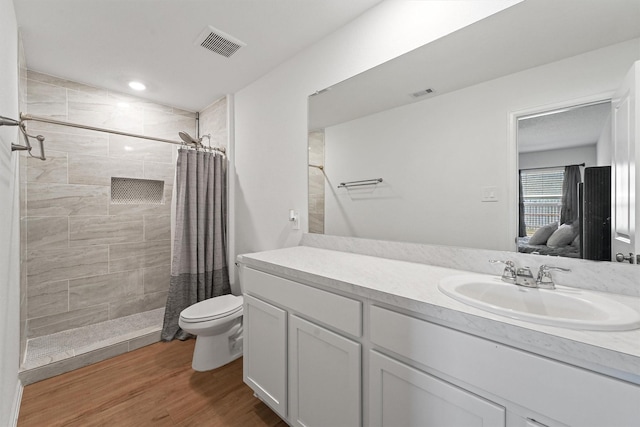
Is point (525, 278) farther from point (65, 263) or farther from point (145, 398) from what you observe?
point (65, 263)

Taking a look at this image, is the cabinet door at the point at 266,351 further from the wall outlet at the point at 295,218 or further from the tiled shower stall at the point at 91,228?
the tiled shower stall at the point at 91,228

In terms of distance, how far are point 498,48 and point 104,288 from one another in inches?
138

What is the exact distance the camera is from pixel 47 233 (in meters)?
2.28

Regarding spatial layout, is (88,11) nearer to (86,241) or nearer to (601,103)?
(86,241)

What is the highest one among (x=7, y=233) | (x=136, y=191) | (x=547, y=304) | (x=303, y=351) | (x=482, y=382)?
(x=136, y=191)

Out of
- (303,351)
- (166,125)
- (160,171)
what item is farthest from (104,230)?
(303,351)

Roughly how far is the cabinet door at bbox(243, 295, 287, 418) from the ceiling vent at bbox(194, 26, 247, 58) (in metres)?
1.73

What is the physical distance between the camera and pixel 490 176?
1.18 m

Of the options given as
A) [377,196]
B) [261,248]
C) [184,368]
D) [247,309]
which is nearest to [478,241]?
[377,196]

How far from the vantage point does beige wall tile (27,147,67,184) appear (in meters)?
2.21

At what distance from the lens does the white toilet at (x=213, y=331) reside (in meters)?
1.86

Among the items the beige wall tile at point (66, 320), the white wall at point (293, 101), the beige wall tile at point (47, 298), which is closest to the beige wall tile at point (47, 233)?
the beige wall tile at point (47, 298)

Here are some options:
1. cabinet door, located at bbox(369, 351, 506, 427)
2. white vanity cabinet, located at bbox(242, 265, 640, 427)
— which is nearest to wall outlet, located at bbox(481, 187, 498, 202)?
white vanity cabinet, located at bbox(242, 265, 640, 427)

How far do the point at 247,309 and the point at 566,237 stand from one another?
154 centimetres
